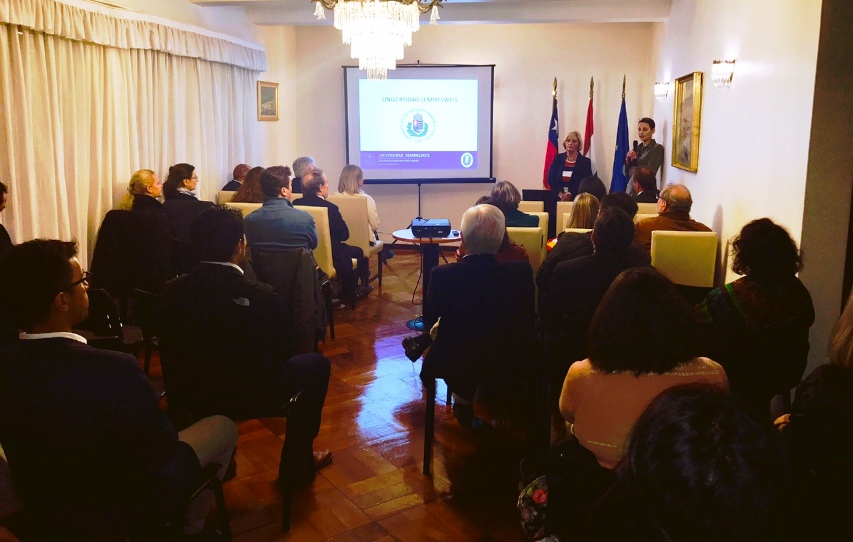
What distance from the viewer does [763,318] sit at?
114 inches

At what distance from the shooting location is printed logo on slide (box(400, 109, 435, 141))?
9016 millimetres

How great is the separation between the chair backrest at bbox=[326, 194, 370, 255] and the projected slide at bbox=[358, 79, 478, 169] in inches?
119

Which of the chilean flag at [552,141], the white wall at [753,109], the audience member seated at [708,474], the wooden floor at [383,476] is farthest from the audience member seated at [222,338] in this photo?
the chilean flag at [552,141]

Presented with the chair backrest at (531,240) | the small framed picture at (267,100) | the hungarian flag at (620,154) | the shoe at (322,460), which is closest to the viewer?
the shoe at (322,460)

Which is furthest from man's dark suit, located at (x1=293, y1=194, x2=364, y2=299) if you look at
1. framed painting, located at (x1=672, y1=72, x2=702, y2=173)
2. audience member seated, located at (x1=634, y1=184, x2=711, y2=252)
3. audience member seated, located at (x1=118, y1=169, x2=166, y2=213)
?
framed painting, located at (x1=672, y1=72, x2=702, y2=173)

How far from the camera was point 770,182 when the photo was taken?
163 inches

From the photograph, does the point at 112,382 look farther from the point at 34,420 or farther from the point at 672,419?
the point at 672,419

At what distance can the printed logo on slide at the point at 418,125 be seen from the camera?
355 inches

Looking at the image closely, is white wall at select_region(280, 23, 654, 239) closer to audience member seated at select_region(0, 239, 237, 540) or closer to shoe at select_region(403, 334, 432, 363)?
shoe at select_region(403, 334, 432, 363)

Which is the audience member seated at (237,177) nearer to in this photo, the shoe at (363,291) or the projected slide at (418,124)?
the shoe at (363,291)

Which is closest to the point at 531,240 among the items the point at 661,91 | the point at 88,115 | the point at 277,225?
the point at 277,225

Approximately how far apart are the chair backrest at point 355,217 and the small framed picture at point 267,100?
2.60 meters

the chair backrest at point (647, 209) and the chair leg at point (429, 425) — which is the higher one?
the chair backrest at point (647, 209)

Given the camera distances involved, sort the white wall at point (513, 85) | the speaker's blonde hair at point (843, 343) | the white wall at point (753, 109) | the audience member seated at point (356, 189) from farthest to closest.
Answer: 1. the white wall at point (513, 85)
2. the audience member seated at point (356, 189)
3. the white wall at point (753, 109)
4. the speaker's blonde hair at point (843, 343)
